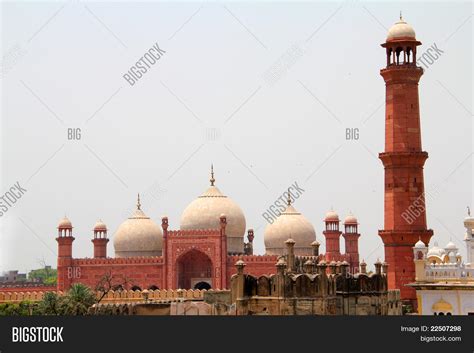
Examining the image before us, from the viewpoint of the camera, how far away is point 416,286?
4612 centimetres

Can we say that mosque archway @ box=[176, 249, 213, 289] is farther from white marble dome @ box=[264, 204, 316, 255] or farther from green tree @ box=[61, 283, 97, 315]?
green tree @ box=[61, 283, 97, 315]

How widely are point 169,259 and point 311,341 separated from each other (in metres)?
38.8

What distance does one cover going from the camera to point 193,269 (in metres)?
69.2

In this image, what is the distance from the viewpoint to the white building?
44875 millimetres

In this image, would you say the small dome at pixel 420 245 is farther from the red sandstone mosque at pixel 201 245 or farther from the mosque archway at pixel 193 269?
the mosque archway at pixel 193 269

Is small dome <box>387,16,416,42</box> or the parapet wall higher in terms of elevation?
small dome <box>387,16,416,42</box>

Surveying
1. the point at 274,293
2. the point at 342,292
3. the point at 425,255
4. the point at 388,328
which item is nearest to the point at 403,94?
the point at 425,255

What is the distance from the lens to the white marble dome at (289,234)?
227 feet

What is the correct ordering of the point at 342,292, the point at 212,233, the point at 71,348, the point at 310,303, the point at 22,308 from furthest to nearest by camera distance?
the point at 212,233, the point at 22,308, the point at 342,292, the point at 310,303, the point at 71,348

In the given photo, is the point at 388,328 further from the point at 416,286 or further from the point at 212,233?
the point at 212,233

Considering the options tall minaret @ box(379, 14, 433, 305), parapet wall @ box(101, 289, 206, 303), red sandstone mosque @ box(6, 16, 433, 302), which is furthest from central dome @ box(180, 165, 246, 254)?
tall minaret @ box(379, 14, 433, 305)

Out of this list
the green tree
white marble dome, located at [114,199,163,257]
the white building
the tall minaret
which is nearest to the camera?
the white building

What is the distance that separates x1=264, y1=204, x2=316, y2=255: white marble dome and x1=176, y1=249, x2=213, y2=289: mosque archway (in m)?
3.75

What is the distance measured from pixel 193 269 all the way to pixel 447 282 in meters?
25.8
